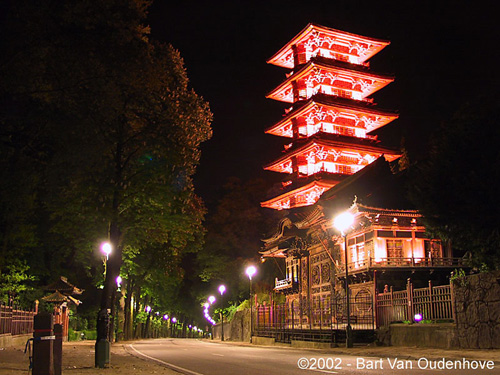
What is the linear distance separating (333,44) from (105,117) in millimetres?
49377

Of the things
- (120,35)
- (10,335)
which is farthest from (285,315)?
(120,35)

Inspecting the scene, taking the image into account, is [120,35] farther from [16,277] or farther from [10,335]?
[16,277]

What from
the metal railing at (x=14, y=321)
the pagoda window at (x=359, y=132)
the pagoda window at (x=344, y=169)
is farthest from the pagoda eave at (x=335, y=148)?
the metal railing at (x=14, y=321)

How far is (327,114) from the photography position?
5778 cm

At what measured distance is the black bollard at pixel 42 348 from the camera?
9.09 m

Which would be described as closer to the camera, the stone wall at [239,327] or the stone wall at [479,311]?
the stone wall at [479,311]

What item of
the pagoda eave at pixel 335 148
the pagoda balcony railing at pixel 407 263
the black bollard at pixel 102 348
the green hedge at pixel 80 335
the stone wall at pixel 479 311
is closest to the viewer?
Answer: the black bollard at pixel 102 348

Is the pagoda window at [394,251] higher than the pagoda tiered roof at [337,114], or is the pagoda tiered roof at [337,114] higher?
the pagoda tiered roof at [337,114]

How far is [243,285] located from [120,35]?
45689 millimetres

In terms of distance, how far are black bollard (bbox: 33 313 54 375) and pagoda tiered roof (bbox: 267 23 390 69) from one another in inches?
2093

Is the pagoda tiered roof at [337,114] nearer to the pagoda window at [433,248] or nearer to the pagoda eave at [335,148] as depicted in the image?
the pagoda eave at [335,148]

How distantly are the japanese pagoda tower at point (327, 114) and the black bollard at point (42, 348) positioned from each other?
46.4 meters

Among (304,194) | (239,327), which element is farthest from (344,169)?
(239,327)

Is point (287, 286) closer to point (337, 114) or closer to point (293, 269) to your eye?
point (293, 269)
